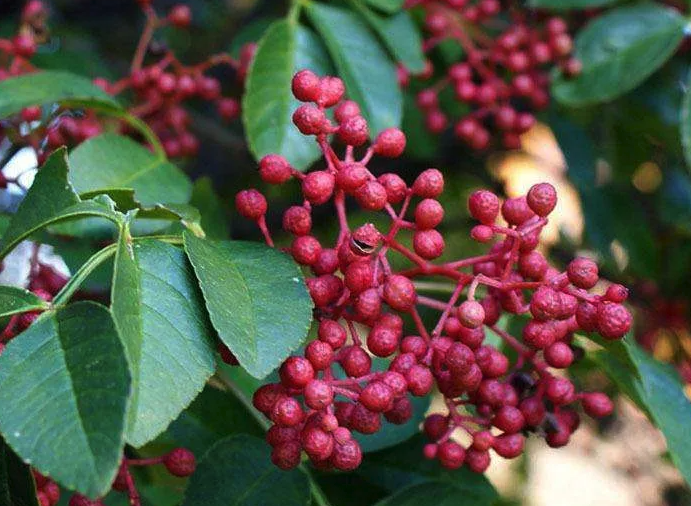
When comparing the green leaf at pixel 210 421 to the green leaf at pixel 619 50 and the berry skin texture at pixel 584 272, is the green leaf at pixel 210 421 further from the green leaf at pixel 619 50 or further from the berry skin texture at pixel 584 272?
the green leaf at pixel 619 50

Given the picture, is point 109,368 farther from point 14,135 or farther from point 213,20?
point 213,20

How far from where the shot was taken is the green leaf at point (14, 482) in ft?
3.16

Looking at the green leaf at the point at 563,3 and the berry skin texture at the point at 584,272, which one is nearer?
the berry skin texture at the point at 584,272

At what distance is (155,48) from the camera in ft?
6.23

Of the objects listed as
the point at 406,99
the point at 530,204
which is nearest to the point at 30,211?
the point at 530,204

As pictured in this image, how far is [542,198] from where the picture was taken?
43.7 inches

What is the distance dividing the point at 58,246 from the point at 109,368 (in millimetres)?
553

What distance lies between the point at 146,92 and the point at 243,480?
847 mm

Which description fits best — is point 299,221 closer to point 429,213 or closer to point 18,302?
point 429,213

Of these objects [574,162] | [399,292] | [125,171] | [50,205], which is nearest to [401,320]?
[399,292]

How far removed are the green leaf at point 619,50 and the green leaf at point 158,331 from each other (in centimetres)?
107

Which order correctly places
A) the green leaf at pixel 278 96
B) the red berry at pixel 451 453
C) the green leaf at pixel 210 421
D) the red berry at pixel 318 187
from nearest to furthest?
the red berry at pixel 318 187 → the red berry at pixel 451 453 → the green leaf at pixel 210 421 → the green leaf at pixel 278 96

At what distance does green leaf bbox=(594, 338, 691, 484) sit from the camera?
1.25 meters

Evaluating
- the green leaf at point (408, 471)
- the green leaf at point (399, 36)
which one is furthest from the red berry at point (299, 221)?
the green leaf at point (399, 36)
